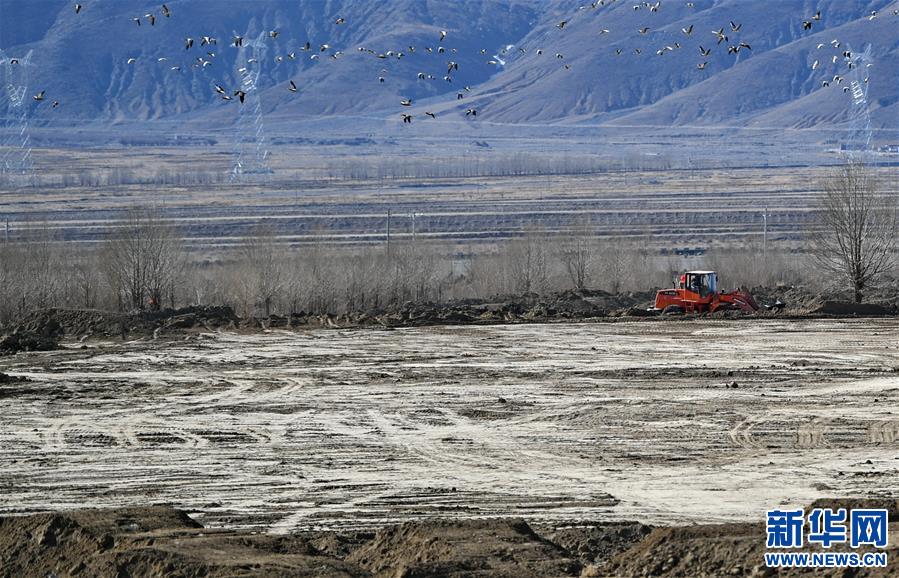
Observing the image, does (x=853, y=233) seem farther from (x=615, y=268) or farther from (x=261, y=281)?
(x=261, y=281)

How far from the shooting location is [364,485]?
18.4 meters

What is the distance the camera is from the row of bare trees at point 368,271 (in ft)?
166

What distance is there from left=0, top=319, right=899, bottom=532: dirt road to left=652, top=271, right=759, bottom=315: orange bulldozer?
681 centimetres

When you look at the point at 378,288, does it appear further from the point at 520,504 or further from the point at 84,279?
the point at 520,504

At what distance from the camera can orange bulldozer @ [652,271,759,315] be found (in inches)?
1732

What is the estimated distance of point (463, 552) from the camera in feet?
43.2

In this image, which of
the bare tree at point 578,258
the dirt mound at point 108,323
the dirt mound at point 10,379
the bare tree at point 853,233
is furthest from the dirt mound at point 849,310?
the dirt mound at point 10,379

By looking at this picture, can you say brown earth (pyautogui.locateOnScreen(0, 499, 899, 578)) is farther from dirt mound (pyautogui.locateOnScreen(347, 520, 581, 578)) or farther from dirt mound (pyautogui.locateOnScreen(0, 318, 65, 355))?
dirt mound (pyautogui.locateOnScreen(0, 318, 65, 355))

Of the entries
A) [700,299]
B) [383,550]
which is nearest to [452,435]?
[383,550]

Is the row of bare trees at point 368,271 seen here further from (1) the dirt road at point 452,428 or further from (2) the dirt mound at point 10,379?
(2) the dirt mound at point 10,379

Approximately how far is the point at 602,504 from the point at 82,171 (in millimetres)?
170062

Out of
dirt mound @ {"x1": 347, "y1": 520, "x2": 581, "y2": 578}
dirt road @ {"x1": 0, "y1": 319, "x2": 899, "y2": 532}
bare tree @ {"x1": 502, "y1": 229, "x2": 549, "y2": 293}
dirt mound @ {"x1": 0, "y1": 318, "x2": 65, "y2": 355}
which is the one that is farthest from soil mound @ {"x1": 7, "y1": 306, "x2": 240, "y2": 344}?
dirt mound @ {"x1": 347, "y1": 520, "x2": 581, "y2": 578}

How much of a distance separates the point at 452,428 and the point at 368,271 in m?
32.6

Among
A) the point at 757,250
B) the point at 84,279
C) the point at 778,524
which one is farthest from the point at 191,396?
the point at 757,250
